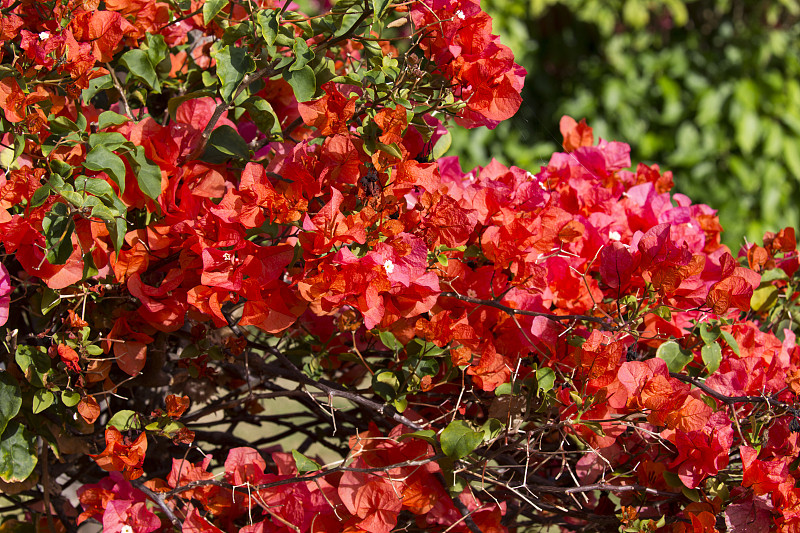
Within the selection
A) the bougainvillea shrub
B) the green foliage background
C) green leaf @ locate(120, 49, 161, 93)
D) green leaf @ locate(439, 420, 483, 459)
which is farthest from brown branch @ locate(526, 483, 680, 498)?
the green foliage background

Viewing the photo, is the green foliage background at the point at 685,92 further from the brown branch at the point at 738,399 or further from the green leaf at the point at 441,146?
the brown branch at the point at 738,399

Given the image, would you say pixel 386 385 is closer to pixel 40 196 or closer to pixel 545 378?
pixel 545 378

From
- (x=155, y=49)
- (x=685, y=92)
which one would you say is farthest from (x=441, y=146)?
(x=685, y=92)

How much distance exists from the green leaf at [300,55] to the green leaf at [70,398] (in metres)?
0.37

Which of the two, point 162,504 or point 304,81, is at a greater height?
point 304,81

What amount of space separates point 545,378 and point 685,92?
2.93m

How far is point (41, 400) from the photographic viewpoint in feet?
2.35

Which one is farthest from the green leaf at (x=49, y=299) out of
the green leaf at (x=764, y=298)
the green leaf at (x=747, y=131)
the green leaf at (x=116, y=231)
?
the green leaf at (x=747, y=131)

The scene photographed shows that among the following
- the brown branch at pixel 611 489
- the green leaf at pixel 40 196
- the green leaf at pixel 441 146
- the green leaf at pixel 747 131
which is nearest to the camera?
the green leaf at pixel 40 196

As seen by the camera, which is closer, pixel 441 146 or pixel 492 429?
pixel 492 429

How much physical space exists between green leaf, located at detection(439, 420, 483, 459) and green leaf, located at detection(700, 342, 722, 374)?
0.26 metres

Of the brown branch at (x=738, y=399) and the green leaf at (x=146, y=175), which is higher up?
the green leaf at (x=146, y=175)

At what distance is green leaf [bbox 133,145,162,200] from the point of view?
0.67 metres

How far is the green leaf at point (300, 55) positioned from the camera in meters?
0.65
